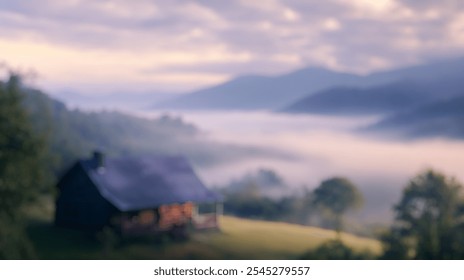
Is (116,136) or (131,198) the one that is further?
(116,136)

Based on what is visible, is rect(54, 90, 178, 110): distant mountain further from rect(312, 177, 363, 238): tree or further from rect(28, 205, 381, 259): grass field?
rect(312, 177, 363, 238): tree

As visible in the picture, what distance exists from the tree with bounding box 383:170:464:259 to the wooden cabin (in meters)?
3.01

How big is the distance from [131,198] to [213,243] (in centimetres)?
153

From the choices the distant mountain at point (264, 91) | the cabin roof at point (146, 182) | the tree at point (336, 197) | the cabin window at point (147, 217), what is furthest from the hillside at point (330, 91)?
the cabin window at point (147, 217)

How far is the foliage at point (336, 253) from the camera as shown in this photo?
25.5 feet

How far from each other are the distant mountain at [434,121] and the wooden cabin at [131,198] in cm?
338

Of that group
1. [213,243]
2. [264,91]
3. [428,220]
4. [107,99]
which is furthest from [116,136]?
[428,220]

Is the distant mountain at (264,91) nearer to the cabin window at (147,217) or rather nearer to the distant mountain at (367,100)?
the distant mountain at (367,100)

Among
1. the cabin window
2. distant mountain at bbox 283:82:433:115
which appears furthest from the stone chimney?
distant mountain at bbox 283:82:433:115

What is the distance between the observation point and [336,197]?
7930 mm

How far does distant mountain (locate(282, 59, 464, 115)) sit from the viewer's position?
7.95 meters

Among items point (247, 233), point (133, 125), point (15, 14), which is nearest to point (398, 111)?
point (247, 233)

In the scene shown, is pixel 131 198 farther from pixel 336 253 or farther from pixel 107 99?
pixel 336 253
